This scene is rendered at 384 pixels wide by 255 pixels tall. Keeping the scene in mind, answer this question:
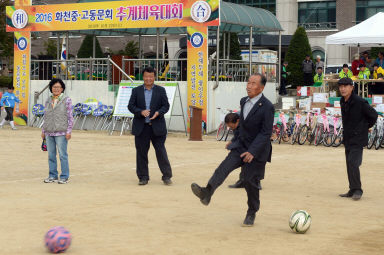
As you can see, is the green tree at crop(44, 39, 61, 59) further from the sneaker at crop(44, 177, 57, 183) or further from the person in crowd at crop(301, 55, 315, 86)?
the sneaker at crop(44, 177, 57, 183)

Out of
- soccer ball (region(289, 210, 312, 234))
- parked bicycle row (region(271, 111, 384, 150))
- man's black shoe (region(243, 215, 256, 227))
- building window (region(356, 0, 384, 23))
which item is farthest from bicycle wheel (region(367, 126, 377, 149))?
building window (region(356, 0, 384, 23))

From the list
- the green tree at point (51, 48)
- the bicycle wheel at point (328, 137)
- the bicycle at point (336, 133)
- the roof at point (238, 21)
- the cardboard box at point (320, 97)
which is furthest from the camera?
the green tree at point (51, 48)

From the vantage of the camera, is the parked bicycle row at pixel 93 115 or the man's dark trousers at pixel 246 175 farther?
the parked bicycle row at pixel 93 115

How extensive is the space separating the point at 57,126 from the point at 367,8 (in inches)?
1633

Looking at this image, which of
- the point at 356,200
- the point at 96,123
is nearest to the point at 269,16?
the point at 96,123

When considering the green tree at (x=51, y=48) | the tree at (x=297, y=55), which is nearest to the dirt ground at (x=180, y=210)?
the tree at (x=297, y=55)

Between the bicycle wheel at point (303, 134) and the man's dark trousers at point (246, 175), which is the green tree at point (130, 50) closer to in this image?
the bicycle wheel at point (303, 134)

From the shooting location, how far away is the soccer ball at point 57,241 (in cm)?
686

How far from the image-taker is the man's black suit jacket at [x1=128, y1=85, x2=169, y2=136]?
12.1m

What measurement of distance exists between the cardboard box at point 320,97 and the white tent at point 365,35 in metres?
1.86

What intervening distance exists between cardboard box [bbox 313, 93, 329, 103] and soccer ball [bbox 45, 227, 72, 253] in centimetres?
1856

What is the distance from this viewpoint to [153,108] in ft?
40.2

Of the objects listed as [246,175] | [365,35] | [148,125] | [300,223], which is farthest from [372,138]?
[300,223]

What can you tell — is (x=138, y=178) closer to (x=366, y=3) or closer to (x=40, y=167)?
(x=40, y=167)
